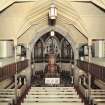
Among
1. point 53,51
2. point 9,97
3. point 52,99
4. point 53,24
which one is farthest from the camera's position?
point 53,51

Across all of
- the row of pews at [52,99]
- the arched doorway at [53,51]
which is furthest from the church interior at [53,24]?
the arched doorway at [53,51]

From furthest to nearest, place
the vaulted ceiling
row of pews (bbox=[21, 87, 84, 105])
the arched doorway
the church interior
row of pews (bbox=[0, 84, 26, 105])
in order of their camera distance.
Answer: the arched doorway
the vaulted ceiling
row of pews (bbox=[0, 84, 26, 105])
row of pews (bbox=[21, 87, 84, 105])
the church interior

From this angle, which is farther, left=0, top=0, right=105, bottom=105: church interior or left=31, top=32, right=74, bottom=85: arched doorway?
left=31, top=32, right=74, bottom=85: arched doorway

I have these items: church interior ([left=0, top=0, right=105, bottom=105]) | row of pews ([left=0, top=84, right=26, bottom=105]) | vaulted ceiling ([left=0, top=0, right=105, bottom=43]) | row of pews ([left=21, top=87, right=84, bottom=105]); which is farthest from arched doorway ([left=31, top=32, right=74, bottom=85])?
row of pews ([left=21, top=87, right=84, bottom=105])

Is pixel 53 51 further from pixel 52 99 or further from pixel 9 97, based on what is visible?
pixel 52 99

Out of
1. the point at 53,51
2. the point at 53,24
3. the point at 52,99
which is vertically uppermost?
the point at 53,24

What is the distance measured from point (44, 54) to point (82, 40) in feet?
38.6

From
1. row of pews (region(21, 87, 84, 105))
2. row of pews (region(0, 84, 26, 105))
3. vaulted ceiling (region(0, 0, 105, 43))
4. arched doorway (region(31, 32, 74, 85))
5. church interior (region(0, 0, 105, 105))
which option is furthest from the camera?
arched doorway (region(31, 32, 74, 85))

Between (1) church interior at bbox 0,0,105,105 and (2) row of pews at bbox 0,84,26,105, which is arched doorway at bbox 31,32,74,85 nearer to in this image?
(1) church interior at bbox 0,0,105,105

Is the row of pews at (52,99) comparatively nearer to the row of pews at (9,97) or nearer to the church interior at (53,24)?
the church interior at (53,24)

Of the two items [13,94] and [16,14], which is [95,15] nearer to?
[16,14]

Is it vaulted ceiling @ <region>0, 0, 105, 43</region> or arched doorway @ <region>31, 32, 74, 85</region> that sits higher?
vaulted ceiling @ <region>0, 0, 105, 43</region>

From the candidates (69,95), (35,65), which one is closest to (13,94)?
(69,95)

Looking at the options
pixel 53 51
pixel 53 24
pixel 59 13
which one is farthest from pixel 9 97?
pixel 53 51
